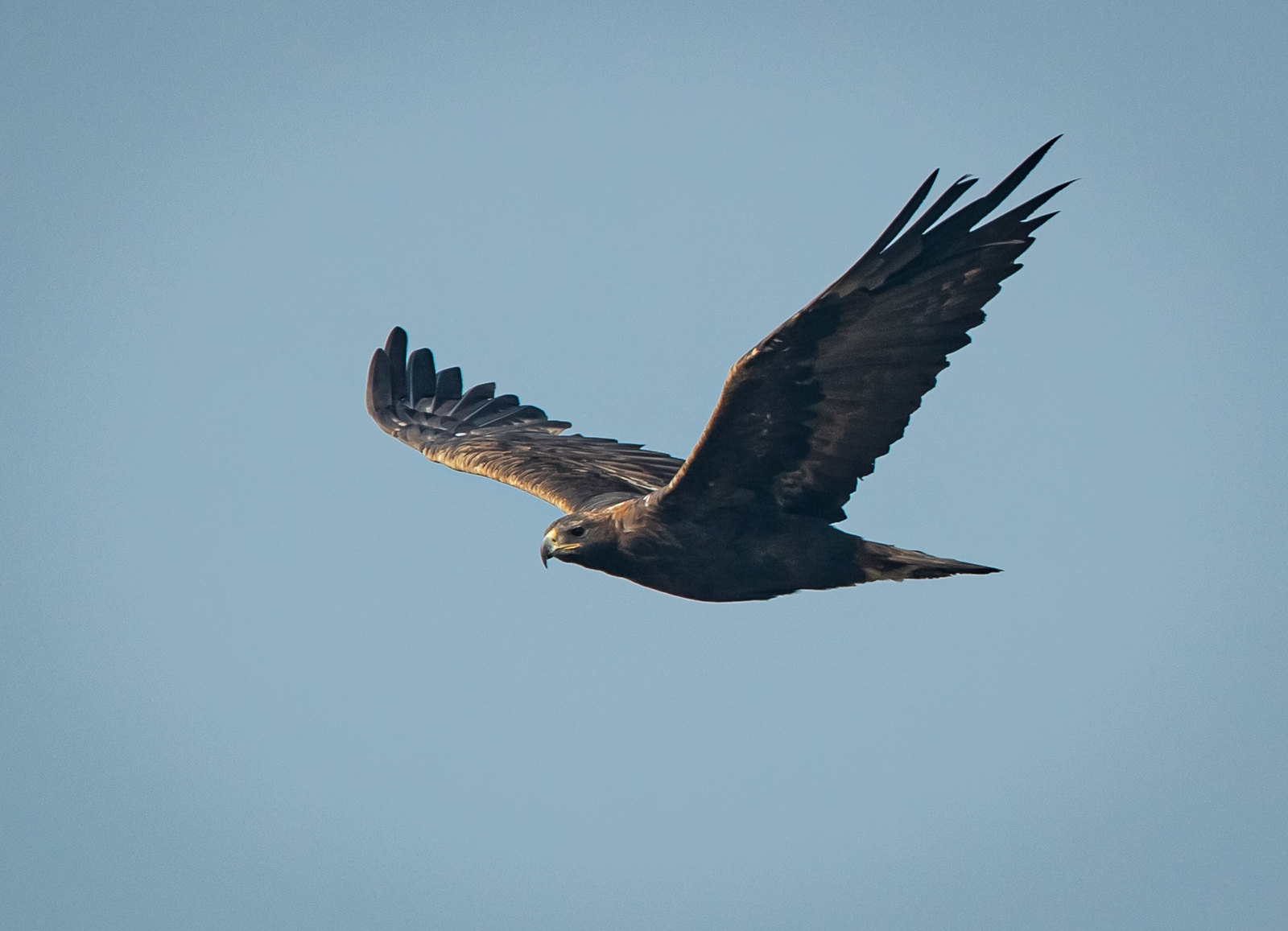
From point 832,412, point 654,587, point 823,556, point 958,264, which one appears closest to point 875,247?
point 958,264

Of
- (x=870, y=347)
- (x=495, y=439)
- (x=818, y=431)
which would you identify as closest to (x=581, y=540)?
(x=818, y=431)

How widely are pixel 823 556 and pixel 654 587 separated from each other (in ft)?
3.71

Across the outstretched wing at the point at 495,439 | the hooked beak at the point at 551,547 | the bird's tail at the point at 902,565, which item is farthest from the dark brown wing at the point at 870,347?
the outstretched wing at the point at 495,439

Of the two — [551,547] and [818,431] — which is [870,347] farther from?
[551,547]

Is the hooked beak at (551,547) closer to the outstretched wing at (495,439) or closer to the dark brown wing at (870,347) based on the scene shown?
the outstretched wing at (495,439)

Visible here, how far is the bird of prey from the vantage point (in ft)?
28.0

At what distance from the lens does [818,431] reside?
360 inches

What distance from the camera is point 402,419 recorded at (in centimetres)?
1457

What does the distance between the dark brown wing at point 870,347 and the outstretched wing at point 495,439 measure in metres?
2.30

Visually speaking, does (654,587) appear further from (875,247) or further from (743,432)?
(875,247)

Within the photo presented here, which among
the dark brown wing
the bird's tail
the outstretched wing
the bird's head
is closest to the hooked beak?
the bird's head

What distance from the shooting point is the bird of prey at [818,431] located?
28.0 feet

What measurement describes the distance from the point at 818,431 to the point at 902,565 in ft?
3.80

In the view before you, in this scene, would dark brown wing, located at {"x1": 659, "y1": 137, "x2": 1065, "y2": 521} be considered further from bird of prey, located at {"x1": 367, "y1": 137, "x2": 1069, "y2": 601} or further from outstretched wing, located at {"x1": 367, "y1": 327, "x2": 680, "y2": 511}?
outstretched wing, located at {"x1": 367, "y1": 327, "x2": 680, "y2": 511}
